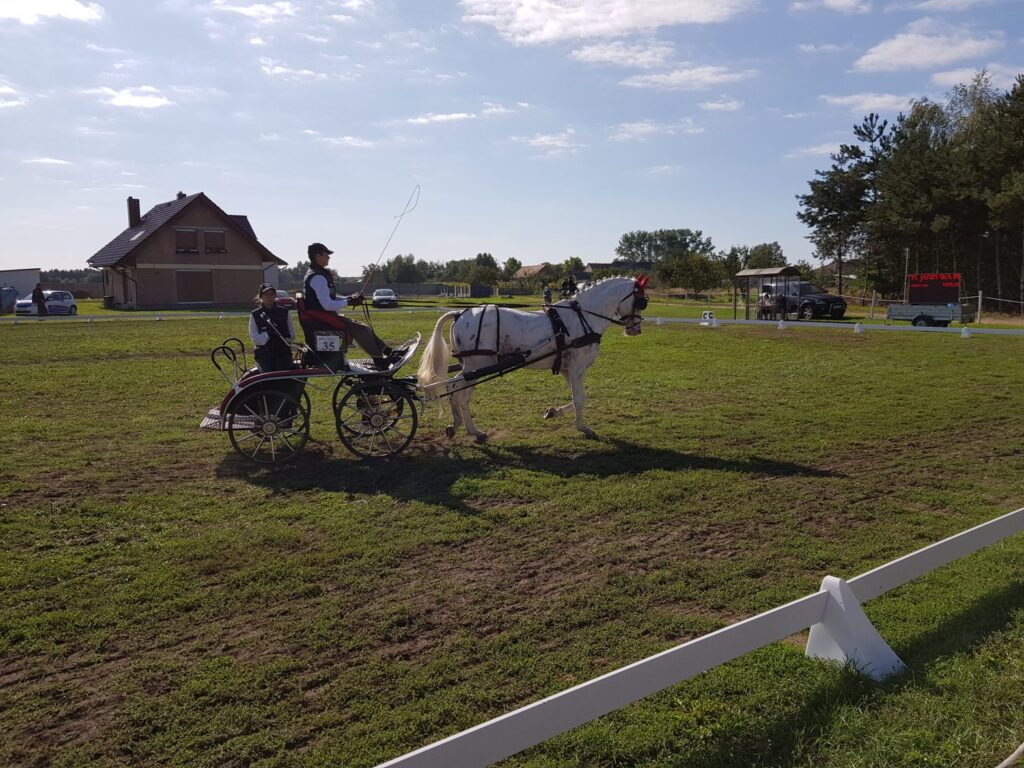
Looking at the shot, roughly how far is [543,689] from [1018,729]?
2.22m

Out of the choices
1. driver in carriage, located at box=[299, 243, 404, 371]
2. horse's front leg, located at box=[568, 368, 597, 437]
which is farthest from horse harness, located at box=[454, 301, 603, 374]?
driver in carriage, located at box=[299, 243, 404, 371]

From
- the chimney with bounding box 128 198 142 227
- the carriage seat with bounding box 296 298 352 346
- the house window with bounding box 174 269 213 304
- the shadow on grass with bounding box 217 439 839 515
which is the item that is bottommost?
the shadow on grass with bounding box 217 439 839 515

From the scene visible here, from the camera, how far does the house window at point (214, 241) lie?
4733cm

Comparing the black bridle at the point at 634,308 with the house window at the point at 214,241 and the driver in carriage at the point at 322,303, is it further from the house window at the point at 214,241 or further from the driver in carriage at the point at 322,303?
the house window at the point at 214,241

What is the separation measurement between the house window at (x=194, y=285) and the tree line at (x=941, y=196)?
39.0 metres

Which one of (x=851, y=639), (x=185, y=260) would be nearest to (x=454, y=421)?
(x=851, y=639)

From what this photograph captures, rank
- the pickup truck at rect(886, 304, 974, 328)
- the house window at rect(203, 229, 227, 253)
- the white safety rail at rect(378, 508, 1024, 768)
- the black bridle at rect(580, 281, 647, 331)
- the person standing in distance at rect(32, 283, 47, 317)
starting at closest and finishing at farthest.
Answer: the white safety rail at rect(378, 508, 1024, 768), the black bridle at rect(580, 281, 647, 331), the pickup truck at rect(886, 304, 974, 328), the person standing in distance at rect(32, 283, 47, 317), the house window at rect(203, 229, 227, 253)

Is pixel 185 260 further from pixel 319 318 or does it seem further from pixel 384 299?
pixel 319 318

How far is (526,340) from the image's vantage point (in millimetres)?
9969

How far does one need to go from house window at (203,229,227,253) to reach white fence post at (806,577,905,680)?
1909 inches

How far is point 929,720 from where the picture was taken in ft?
12.2

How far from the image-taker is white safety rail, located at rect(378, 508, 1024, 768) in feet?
9.77

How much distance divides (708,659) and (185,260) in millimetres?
48403

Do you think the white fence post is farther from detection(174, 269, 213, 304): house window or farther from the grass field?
detection(174, 269, 213, 304): house window
